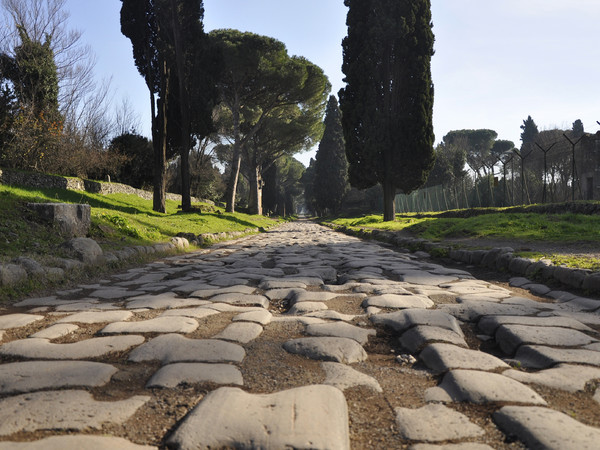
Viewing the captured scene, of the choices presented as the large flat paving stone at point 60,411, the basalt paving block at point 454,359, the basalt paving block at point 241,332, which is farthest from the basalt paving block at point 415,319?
the large flat paving stone at point 60,411

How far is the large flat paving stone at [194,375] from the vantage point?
1571 mm

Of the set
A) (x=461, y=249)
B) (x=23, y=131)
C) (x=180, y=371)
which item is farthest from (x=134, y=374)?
(x=23, y=131)

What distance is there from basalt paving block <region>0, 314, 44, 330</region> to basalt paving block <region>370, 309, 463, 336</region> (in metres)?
2.20

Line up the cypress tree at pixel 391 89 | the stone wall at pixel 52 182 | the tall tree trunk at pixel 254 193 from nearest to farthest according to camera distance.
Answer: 1. the stone wall at pixel 52 182
2. the cypress tree at pixel 391 89
3. the tall tree trunk at pixel 254 193

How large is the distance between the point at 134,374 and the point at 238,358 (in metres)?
0.45

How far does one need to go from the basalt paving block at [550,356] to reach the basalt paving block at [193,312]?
6.13ft

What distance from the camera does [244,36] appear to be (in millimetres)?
21516

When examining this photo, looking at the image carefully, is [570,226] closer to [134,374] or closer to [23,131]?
[134,374]

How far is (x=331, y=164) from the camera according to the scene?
120 feet

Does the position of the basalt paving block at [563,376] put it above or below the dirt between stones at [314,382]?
below

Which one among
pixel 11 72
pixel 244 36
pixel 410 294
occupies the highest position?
pixel 244 36

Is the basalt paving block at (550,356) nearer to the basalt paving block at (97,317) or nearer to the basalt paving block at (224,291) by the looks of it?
the basalt paving block at (224,291)

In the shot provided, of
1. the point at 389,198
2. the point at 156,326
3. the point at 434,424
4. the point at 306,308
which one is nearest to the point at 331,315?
the point at 306,308

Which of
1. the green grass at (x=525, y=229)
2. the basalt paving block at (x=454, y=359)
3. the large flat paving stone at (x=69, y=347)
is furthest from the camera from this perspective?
the green grass at (x=525, y=229)
